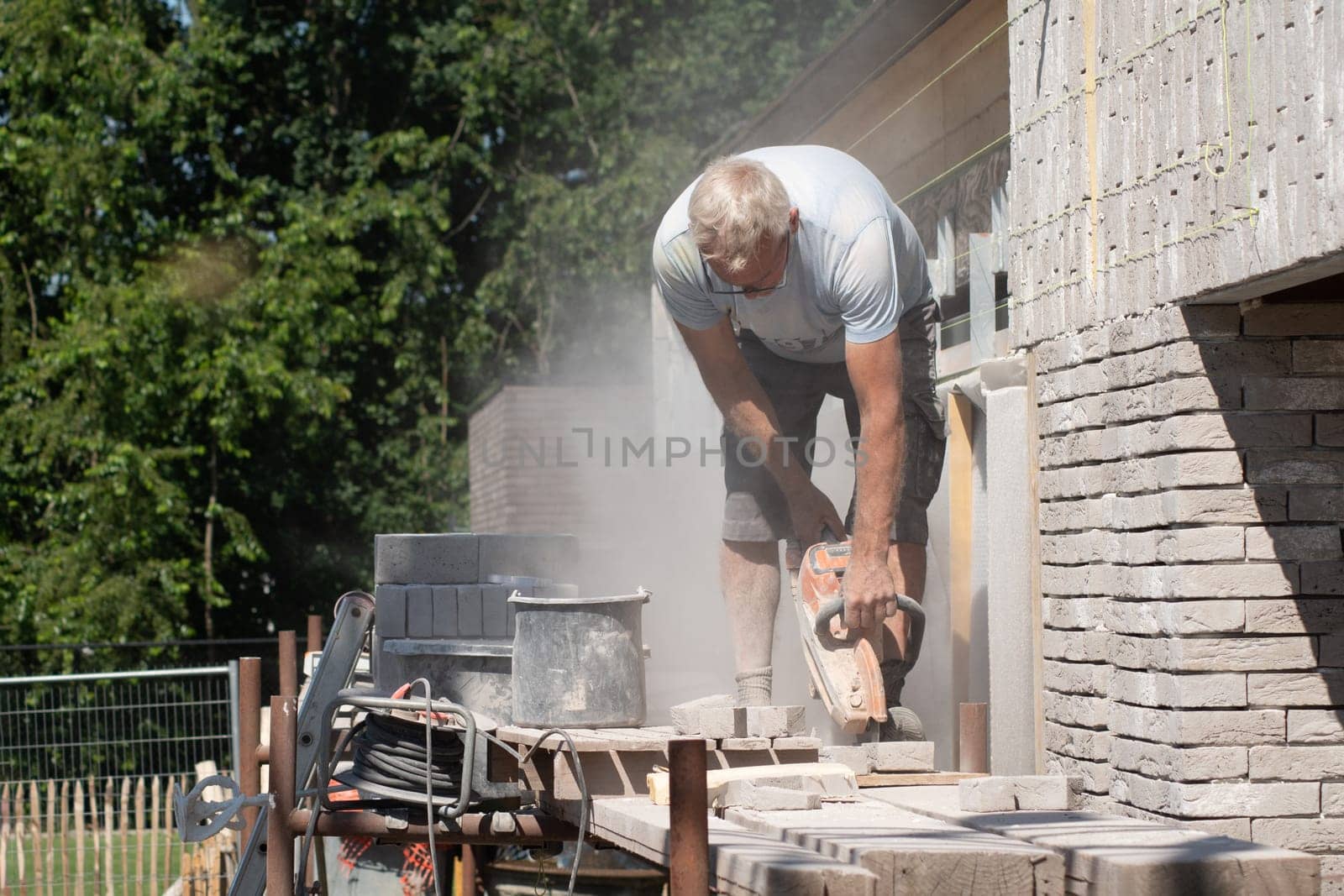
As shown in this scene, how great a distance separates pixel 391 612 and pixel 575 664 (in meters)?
1.19

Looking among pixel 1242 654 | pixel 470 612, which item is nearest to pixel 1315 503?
pixel 1242 654

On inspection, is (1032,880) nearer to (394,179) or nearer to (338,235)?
(338,235)

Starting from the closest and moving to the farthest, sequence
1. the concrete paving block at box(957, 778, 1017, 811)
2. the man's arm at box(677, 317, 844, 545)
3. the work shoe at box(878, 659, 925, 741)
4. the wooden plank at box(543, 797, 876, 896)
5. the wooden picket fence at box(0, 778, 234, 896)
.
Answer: the wooden plank at box(543, 797, 876, 896)
the concrete paving block at box(957, 778, 1017, 811)
the work shoe at box(878, 659, 925, 741)
the man's arm at box(677, 317, 844, 545)
the wooden picket fence at box(0, 778, 234, 896)

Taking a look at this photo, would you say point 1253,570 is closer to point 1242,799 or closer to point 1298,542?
point 1298,542

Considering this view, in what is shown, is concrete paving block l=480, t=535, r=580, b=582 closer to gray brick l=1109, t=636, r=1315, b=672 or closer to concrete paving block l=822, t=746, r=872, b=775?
concrete paving block l=822, t=746, r=872, b=775

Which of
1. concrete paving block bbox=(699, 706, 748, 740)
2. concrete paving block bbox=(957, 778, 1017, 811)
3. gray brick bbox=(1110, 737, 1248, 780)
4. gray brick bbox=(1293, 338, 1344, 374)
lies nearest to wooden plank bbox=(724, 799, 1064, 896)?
concrete paving block bbox=(957, 778, 1017, 811)

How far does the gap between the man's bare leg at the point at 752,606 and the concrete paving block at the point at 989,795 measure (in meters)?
1.48

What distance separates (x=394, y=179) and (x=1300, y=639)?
63.1 feet

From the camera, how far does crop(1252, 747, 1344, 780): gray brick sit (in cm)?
407

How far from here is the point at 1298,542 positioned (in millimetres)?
4055

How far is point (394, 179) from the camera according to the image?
2188 centimetres

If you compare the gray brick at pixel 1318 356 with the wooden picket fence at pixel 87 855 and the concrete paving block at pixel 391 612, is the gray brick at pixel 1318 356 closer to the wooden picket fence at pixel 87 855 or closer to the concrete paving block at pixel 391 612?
the concrete paving block at pixel 391 612

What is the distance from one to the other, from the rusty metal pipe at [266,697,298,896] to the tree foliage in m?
12.7

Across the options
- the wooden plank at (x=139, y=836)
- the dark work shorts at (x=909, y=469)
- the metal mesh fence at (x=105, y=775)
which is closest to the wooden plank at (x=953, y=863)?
the dark work shorts at (x=909, y=469)
